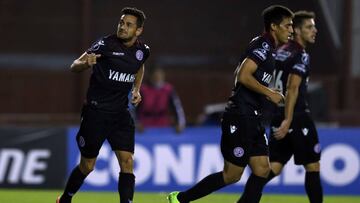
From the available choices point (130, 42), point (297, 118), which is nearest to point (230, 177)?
point (297, 118)

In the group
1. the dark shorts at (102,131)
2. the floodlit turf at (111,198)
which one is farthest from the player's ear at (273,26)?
the floodlit turf at (111,198)

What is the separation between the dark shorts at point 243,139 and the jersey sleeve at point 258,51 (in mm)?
623

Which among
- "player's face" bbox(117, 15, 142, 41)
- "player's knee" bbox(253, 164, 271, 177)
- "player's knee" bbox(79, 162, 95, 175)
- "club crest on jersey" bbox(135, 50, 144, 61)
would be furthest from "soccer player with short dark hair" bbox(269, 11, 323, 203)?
"player's knee" bbox(79, 162, 95, 175)

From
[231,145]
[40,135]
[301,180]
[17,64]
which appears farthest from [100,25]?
[231,145]

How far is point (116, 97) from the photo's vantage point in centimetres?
1086

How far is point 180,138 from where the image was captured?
51.5 feet

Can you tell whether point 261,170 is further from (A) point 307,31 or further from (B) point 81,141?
(A) point 307,31

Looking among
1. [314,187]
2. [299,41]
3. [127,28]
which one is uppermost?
[127,28]

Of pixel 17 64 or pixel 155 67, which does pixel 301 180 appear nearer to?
pixel 155 67

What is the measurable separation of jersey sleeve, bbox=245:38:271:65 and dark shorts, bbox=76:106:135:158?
1499 millimetres

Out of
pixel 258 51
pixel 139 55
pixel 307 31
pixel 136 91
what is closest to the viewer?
pixel 258 51

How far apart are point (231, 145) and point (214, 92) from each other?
28.2ft

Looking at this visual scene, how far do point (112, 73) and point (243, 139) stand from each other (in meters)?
1.52

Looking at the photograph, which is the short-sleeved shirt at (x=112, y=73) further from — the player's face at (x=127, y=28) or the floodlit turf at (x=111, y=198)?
the floodlit turf at (x=111, y=198)
